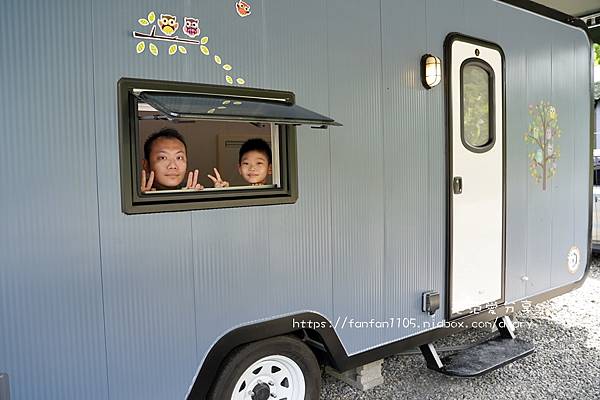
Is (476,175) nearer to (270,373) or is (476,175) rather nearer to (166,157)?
(270,373)

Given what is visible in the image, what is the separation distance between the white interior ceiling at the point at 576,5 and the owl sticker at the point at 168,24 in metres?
6.54

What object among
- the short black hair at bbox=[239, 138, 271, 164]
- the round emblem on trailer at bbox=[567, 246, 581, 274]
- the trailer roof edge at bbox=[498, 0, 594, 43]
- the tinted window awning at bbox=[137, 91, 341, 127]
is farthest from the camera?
the round emblem on trailer at bbox=[567, 246, 581, 274]

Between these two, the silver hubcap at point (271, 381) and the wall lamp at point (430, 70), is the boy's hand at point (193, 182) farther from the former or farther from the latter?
the wall lamp at point (430, 70)

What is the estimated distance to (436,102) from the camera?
3.44 meters

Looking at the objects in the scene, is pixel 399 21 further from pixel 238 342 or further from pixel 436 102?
pixel 238 342

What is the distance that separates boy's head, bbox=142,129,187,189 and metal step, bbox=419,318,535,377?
6.95ft

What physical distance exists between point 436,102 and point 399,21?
0.58 metres

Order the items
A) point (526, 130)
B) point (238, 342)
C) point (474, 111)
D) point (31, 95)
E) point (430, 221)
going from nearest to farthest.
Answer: point (31, 95) < point (238, 342) < point (430, 221) < point (474, 111) < point (526, 130)

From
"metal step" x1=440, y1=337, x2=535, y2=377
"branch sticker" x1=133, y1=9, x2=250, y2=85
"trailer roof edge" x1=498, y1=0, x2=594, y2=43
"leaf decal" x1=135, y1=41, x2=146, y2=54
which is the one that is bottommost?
"metal step" x1=440, y1=337, x2=535, y2=377

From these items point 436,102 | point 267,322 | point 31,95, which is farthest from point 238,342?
point 436,102

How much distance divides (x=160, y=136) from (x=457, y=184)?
2.09 m

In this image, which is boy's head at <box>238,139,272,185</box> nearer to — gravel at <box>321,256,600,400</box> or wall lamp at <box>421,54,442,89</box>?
wall lamp at <box>421,54,442,89</box>

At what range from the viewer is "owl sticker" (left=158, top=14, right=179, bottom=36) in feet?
7.57

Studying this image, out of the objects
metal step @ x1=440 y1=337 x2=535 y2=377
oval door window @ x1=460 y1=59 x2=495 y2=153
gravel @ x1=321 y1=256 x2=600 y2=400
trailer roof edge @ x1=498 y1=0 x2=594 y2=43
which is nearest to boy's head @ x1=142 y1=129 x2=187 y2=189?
gravel @ x1=321 y1=256 x2=600 y2=400
